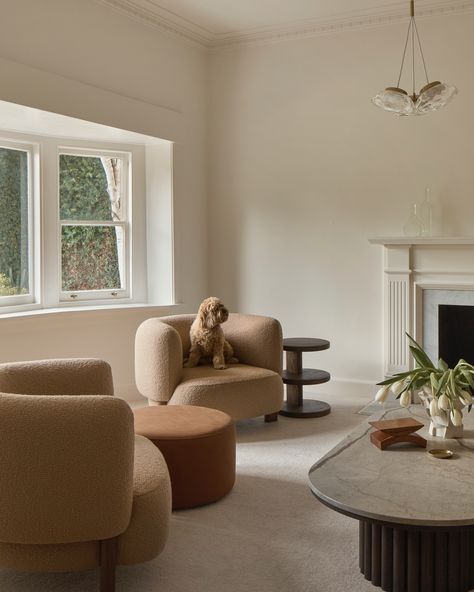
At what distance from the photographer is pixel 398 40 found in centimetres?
536

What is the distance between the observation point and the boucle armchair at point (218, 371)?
14.2 ft

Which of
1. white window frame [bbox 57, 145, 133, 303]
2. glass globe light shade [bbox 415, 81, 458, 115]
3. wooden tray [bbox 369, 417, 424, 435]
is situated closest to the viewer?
wooden tray [bbox 369, 417, 424, 435]

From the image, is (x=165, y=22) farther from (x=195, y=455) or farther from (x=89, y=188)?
(x=195, y=455)

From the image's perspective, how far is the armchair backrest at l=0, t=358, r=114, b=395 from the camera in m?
3.03

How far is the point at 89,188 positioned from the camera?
564 centimetres

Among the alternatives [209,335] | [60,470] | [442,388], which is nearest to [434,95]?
[442,388]

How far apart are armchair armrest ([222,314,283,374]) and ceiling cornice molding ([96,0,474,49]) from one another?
94.3 inches

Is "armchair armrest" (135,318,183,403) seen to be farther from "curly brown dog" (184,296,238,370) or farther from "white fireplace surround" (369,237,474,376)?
"white fireplace surround" (369,237,474,376)

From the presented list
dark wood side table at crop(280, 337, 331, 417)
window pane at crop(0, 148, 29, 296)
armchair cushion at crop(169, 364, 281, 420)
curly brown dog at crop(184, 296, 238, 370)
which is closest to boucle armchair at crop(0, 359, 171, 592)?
armchair cushion at crop(169, 364, 281, 420)

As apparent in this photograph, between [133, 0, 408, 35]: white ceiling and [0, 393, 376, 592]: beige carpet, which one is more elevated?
[133, 0, 408, 35]: white ceiling

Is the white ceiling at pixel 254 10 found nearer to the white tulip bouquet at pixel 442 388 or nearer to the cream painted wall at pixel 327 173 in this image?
the cream painted wall at pixel 327 173

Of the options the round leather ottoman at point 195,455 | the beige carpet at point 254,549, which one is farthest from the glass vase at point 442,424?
the round leather ottoman at point 195,455

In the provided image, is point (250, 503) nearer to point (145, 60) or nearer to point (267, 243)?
point (267, 243)

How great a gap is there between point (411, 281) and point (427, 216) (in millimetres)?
499
